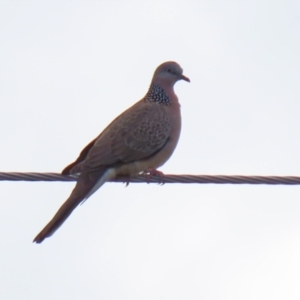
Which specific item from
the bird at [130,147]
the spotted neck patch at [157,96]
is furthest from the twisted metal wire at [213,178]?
the spotted neck patch at [157,96]

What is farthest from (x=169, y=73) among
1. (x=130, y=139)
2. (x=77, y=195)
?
(x=77, y=195)

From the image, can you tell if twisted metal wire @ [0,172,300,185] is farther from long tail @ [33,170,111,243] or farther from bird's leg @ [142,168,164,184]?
bird's leg @ [142,168,164,184]

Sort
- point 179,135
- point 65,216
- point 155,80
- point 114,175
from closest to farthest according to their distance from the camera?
1. point 65,216
2. point 114,175
3. point 179,135
4. point 155,80

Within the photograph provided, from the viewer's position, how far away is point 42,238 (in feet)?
19.2

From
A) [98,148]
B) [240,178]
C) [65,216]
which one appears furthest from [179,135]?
[240,178]

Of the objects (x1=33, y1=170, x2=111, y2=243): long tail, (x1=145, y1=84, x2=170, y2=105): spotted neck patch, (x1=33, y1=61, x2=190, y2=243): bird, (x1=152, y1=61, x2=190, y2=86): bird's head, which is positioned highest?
(x1=152, y1=61, x2=190, y2=86): bird's head

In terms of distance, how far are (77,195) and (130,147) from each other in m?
0.77

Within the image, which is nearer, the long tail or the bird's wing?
the long tail

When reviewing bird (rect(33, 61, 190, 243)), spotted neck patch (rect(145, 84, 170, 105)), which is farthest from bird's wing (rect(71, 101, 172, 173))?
spotted neck patch (rect(145, 84, 170, 105))

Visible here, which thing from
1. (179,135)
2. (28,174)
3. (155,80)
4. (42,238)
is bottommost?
(42,238)

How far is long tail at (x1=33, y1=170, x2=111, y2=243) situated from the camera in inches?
234

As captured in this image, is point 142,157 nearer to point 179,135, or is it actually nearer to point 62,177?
point 179,135

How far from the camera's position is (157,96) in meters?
7.69

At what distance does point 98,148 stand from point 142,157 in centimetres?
37
